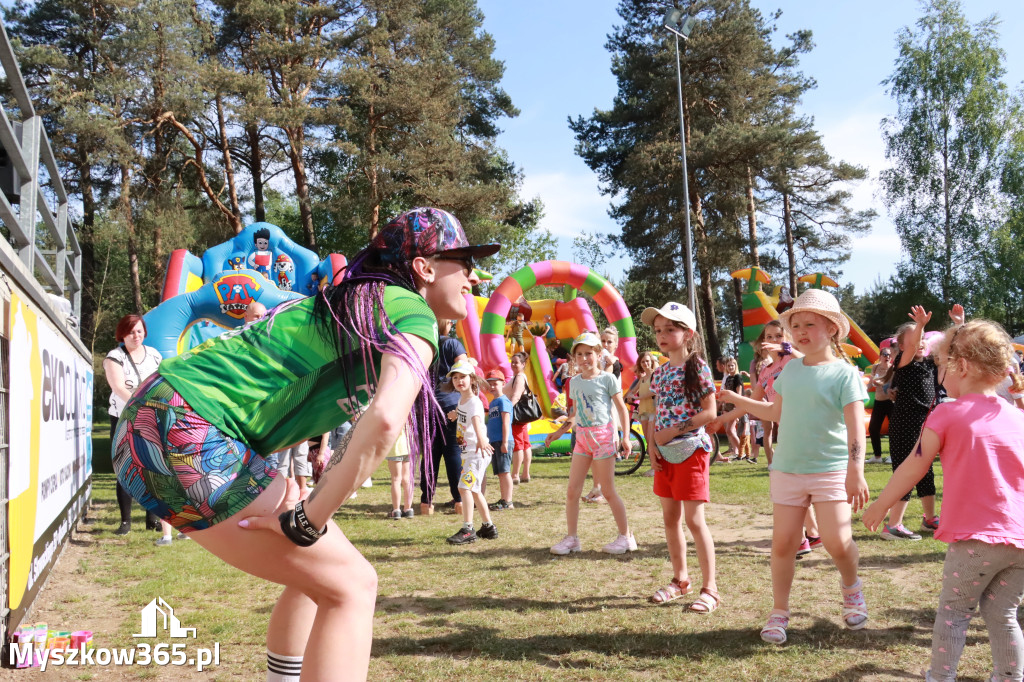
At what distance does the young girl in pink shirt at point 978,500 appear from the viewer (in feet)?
9.61

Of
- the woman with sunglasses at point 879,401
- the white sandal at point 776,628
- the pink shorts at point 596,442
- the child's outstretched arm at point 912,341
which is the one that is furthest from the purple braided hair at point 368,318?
the woman with sunglasses at point 879,401

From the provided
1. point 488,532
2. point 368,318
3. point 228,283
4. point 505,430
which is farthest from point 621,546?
point 228,283

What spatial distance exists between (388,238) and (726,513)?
669 centimetres

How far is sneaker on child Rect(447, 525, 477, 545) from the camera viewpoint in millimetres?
6824

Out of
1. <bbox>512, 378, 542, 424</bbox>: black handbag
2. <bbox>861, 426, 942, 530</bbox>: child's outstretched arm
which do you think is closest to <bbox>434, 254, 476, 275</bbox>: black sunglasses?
<bbox>861, 426, 942, 530</bbox>: child's outstretched arm

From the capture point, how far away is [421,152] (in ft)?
79.2

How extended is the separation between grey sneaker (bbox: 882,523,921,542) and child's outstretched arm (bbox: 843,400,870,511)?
303cm

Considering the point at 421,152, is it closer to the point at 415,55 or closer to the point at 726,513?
the point at 415,55

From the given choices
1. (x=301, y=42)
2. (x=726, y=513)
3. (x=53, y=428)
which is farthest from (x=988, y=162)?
(x=53, y=428)

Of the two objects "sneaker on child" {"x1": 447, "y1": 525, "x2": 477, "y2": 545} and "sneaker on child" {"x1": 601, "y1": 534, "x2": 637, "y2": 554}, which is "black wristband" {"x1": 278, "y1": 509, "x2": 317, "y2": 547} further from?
"sneaker on child" {"x1": 447, "y1": 525, "x2": 477, "y2": 545}

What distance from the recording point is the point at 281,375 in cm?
211

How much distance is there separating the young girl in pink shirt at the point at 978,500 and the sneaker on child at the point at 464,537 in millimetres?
4263

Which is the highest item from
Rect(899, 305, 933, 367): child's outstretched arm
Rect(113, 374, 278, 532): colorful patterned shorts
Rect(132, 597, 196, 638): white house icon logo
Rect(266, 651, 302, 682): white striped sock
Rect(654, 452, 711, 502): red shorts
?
Rect(899, 305, 933, 367): child's outstretched arm

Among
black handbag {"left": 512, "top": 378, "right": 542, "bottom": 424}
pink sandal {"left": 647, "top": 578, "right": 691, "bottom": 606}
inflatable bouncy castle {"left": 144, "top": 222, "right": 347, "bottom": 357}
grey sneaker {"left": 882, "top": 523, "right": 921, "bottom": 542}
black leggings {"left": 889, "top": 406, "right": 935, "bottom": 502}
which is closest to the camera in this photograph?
pink sandal {"left": 647, "top": 578, "right": 691, "bottom": 606}
